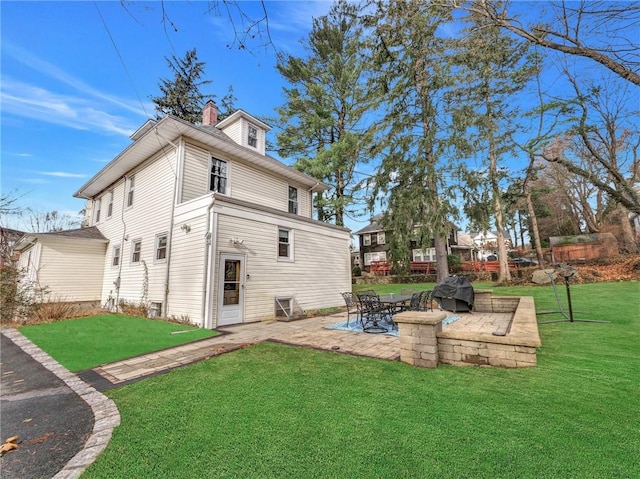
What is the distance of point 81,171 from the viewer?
1455cm

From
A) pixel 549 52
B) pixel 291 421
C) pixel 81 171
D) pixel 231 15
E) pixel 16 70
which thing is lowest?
pixel 291 421

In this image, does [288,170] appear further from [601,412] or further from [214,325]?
[601,412]

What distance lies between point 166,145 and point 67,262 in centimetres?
764

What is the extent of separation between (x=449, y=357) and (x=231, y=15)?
5.05 m

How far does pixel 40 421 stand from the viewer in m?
3.06

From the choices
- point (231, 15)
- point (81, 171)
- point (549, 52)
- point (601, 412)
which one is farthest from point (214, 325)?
point (81, 171)

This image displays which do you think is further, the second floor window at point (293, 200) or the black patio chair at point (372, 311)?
the second floor window at point (293, 200)

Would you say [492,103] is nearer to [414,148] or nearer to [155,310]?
[414,148]

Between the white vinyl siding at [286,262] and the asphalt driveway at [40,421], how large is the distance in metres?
4.28

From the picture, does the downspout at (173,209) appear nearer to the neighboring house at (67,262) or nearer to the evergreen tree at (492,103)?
the neighboring house at (67,262)

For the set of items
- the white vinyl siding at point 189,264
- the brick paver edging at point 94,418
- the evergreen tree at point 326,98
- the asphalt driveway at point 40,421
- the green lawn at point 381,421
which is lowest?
the asphalt driveway at point 40,421

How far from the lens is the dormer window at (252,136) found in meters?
13.1

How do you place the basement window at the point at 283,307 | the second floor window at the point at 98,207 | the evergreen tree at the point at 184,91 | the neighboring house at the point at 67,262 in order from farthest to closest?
the evergreen tree at the point at 184,91 → the second floor window at the point at 98,207 → the neighboring house at the point at 67,262 → the basement window at the point at 283,307

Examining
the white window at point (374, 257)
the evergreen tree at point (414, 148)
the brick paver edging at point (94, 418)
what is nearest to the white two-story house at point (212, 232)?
the evergreen tree at point (414, 148)
